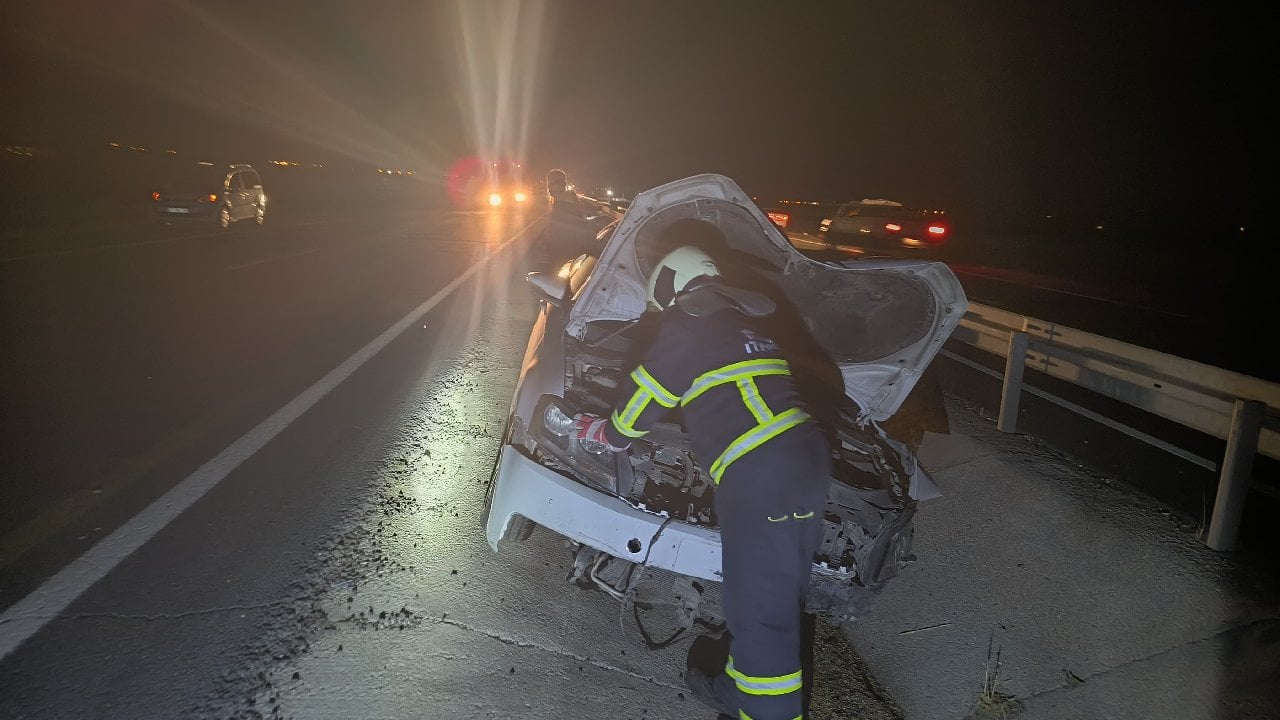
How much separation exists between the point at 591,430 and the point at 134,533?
246 centimetres

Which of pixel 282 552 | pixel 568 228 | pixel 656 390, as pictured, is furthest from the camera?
pixel 568 228

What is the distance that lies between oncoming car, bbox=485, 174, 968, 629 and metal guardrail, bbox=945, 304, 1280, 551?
5.13 ft

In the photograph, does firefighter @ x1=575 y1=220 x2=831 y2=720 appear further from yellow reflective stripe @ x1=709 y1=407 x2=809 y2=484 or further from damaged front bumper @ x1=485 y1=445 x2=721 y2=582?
damaged front bumper @ x1=485 y1=445 x2=721 y2=582

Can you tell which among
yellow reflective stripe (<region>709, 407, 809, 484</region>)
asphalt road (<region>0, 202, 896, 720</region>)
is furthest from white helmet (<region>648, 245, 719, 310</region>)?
asphalt road (<region>0, 202, 896, 720</region>)

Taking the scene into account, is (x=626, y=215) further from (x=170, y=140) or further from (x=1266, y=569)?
(x=170, y=140)

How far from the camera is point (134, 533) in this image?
3621 mm

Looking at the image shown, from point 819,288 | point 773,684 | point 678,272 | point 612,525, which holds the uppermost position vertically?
point 678,272

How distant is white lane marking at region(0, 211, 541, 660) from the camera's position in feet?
9.63

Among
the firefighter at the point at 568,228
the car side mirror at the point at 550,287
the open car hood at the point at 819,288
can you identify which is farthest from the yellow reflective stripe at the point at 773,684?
the firefighter at the point at 568,228

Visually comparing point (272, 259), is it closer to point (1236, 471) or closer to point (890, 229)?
point (890, 229)

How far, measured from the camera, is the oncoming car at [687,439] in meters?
2.96

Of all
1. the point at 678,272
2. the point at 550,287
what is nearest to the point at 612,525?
the point at 678,272

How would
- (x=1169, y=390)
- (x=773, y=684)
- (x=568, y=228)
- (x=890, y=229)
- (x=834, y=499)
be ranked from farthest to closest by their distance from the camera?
(x=568, y=228) < (x=890, y=229) < (x=1169, y=390) < (x=834, y=499) < (x=773, y=684)

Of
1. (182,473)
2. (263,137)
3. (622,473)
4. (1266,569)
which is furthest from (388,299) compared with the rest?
(263,137)
